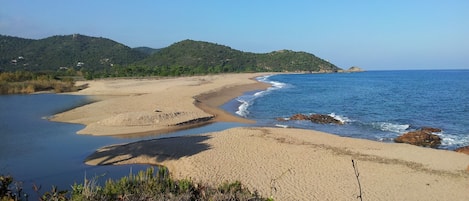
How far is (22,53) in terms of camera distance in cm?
12988

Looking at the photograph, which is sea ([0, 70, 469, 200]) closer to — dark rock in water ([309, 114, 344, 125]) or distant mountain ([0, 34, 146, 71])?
dark rock in water ([309, 114, 344, 125])

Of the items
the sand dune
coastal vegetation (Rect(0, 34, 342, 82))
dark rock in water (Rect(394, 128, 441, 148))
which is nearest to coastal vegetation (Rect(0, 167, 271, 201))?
the sand dune

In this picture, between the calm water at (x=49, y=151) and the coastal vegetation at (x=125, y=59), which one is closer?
the calm water at (x=49, y=151)

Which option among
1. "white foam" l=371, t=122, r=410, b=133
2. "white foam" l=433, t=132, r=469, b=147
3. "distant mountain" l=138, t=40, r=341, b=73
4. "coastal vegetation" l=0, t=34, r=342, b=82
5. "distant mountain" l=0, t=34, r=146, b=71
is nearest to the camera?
"white foam" l=433, t=132, r=469, b=147

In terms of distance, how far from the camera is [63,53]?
137625mm

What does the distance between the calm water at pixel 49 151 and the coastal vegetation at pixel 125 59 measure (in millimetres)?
68707

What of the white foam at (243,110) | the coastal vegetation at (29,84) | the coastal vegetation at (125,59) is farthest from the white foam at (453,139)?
the coastal vegetation at (125,59)

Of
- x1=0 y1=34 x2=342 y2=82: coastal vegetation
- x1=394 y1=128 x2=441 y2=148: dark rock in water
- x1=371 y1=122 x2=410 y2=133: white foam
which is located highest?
x1=0 y1=34 x2=342 y2=82: coastal vegetation

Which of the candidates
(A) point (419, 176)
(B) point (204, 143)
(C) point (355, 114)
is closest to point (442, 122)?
(C) point (355, 114)

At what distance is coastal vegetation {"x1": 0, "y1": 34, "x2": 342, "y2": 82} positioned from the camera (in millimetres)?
114000

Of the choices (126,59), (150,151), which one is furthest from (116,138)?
(126,59)

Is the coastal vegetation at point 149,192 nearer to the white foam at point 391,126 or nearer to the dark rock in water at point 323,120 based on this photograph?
the white foam at point 391,126

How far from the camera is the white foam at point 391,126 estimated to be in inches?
927

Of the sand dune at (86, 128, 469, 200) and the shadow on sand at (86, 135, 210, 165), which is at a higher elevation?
the sand dune at (86, 128, 469, 200)
